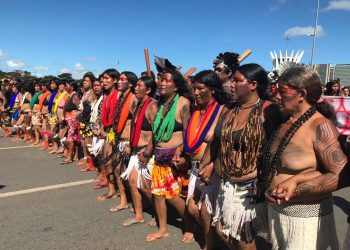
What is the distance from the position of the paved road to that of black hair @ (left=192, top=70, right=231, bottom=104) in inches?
65.9

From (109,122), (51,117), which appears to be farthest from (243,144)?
(51,117)

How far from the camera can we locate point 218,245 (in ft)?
12.3

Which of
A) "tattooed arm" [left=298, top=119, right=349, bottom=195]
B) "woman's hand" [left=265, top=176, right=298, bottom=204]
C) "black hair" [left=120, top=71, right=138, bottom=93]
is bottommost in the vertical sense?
"woman's hand" [left=265, top=176, right=298, bottom=204]

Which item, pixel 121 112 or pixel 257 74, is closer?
pixel 257 74

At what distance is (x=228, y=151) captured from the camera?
2762mm

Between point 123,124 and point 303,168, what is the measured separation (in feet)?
9.70

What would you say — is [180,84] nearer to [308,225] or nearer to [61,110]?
[308,225]

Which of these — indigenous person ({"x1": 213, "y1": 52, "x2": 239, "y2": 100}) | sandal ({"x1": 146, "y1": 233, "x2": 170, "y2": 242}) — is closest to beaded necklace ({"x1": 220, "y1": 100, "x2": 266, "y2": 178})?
indigenous person ({"x1": 213, "y1": 52, "x2": 239, "y2": 100})

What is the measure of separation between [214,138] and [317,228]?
47.0 inches

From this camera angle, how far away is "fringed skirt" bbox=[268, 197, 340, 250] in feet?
7.12

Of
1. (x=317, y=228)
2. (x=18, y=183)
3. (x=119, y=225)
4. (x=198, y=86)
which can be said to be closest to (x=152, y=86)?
(x=198, y=86)

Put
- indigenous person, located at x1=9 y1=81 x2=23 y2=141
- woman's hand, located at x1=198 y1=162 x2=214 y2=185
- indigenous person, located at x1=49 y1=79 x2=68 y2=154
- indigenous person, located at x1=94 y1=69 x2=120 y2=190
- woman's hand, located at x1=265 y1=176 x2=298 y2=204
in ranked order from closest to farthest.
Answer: woman's hand, located at x1=265 y1=176 x2=298 y2=204 → woman's hand, located at x1=198 y1=162 x2=214 y2=185 → indigenous person, located at x1=94 y1=69 x2=120 y2=190 → indigenous person, located at x1=49 y1=79 x2=68 y2=154 → indigenous person, located at x1=9 y1=81 x2=23 y2=141

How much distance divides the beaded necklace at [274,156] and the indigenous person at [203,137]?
0.84m

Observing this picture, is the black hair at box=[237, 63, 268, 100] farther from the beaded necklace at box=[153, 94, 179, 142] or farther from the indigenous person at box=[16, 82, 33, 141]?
the indigenous person at box=[16, 82, 33, 141]
